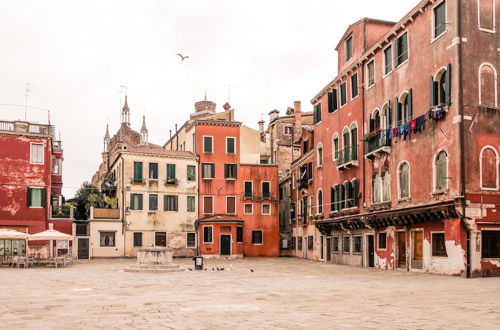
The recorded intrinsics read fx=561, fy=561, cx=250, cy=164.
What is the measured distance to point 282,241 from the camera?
5350cm

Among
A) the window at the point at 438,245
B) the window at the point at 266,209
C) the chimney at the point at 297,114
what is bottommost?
the window at the point at 438,245

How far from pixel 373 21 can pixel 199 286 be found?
74.7 ft

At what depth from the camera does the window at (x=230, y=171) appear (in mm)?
51781

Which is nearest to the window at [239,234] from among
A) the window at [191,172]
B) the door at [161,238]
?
the window at [191,172]

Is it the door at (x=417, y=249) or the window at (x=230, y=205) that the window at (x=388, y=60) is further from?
the window at (x=230, y=205)

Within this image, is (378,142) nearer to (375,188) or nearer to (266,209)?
(375,188)

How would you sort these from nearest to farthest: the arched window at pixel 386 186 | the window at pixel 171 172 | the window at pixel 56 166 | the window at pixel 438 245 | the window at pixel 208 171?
the window at pixel 438 245
the arched window at pixel 386 186
the window at pixel 171 172
the window at pixel 208 171
the window at pixel 56 166

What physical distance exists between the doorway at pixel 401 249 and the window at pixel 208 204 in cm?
2409

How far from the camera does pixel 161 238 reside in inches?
1950

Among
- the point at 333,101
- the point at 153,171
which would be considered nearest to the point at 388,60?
the point at 333,101

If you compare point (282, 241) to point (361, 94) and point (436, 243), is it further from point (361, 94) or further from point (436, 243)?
point (436, 243)

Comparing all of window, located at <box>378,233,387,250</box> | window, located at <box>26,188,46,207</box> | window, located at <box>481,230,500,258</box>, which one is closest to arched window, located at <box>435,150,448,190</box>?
window, located at <box>481,230,500,258</box>

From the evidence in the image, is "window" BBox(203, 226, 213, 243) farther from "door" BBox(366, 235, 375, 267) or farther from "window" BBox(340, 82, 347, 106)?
"door" BBox(366, 235, 375, 267)

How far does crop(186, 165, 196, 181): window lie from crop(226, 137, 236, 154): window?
355 centimetres
